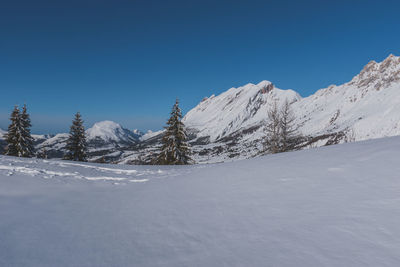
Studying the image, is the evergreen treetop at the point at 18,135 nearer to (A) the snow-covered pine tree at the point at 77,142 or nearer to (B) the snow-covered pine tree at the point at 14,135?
(B) the snow-covered pine tree at the point at 14,135

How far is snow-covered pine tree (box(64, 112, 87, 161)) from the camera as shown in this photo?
26.4 metres

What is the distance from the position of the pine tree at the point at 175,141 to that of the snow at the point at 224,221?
18737mm

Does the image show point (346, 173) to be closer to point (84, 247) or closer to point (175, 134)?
point (84, 247)

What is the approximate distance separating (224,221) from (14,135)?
3139 centimetres

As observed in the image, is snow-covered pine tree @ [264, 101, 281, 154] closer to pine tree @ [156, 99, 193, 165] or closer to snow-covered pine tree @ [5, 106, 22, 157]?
pine tree @ [156, 99, 193, 165]

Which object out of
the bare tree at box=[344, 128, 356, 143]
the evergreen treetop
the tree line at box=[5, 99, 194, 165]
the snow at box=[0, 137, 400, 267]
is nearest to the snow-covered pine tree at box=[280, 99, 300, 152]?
the bare tree at box=[344, 128, 356, 143]

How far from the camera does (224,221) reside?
3.94 metres

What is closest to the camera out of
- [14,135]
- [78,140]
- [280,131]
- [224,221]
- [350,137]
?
[224,221]

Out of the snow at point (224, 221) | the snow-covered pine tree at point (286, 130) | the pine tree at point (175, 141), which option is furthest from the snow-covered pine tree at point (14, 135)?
the snow-covered pine tree at point (286, 130)

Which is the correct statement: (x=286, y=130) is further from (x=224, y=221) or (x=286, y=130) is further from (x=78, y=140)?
(x=78, y=140)

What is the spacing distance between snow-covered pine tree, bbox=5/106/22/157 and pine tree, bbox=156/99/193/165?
56.8 feet

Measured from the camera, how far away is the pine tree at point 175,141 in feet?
84.2

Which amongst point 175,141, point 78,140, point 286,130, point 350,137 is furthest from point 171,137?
point 350,137

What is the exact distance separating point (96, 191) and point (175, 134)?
19.2 m
